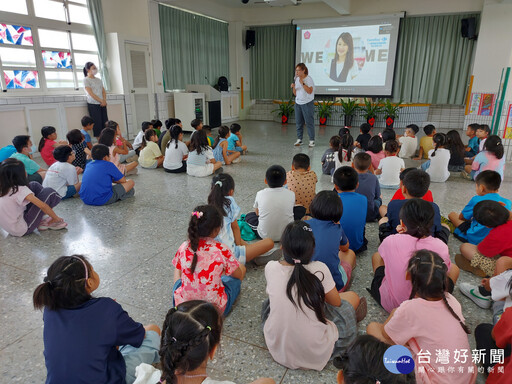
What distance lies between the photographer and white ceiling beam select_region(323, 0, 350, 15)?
7.84m

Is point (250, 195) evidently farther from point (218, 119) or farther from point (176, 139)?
point (218, 119)

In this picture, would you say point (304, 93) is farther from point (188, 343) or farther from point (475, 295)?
point (188, 343)

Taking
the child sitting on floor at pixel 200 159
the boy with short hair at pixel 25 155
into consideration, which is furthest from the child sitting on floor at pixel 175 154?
the boy with short hair at pixel 25 155

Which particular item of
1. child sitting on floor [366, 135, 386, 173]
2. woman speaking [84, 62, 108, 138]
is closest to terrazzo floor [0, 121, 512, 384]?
child sitting on floor [366, 135, 386, 173]

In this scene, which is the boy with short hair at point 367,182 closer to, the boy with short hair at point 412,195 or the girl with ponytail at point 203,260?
the boy with short hair at point 412,195

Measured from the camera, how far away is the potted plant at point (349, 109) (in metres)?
9.02

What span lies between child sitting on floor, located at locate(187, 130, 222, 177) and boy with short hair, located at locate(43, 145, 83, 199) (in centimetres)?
139

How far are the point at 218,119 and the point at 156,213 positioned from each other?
19.7 feet

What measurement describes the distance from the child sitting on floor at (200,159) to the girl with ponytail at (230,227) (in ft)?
7.33

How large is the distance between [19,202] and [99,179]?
2.72 ft

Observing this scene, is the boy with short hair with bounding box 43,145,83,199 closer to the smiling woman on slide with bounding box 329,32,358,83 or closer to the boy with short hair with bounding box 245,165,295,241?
the boy with short hair with bounding box 245,165,295,241

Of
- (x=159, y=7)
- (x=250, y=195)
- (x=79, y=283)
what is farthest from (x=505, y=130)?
(x=159, y=7)

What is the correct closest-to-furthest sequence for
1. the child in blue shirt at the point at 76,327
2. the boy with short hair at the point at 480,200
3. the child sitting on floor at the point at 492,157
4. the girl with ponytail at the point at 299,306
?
1. the child in blue shirt at the point at 76,327
2. the girl with ponytail at the point at 299,306
3. the boy with short hair at the point at 480,200
4. the child sitting on floor at the point at 492,157

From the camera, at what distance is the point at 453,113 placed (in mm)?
9164
